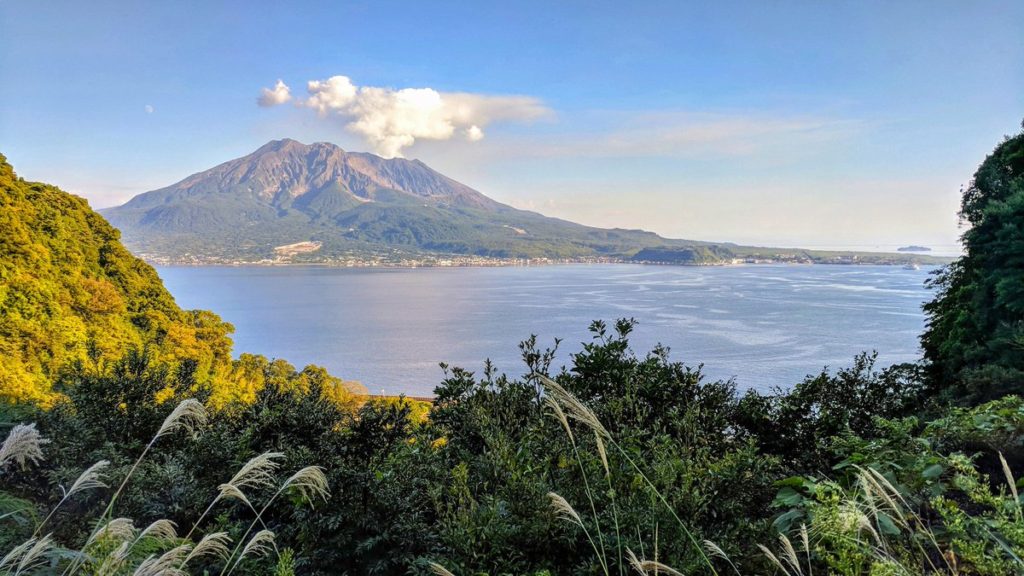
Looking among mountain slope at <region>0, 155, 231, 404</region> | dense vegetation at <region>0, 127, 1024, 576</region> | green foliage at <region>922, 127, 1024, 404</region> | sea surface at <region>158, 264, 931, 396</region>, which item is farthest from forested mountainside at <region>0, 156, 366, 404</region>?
sea surface at <region>158, 264, 931, 396</region>

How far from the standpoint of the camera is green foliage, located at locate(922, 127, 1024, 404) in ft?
26.0

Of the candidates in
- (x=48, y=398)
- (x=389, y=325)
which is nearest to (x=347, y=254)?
(x=389, y=325)

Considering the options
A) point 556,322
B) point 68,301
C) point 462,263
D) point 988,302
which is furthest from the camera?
point 462,263

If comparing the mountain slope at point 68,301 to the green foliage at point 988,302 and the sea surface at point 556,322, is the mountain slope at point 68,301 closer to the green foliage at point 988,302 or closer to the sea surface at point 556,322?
the green foliage at point 988,302

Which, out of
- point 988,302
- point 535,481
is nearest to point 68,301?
point 535,481

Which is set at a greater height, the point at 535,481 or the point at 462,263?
the point at 535,481

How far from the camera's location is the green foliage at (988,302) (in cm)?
793

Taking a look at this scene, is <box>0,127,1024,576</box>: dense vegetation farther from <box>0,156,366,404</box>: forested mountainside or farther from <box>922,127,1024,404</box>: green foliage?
<box>0,156,366,404</box>: forested mountainside

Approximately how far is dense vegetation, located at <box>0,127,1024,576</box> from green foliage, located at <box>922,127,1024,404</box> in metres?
3.69

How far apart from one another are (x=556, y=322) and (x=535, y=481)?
5771 cm

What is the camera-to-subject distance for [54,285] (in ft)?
66.0

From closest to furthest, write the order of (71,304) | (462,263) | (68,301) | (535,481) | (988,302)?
(535,481) → (988,302) → (68,301) → (71,304) → (462,263)

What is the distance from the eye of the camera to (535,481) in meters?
2.44

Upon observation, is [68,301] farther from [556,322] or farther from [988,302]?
[556,322]
